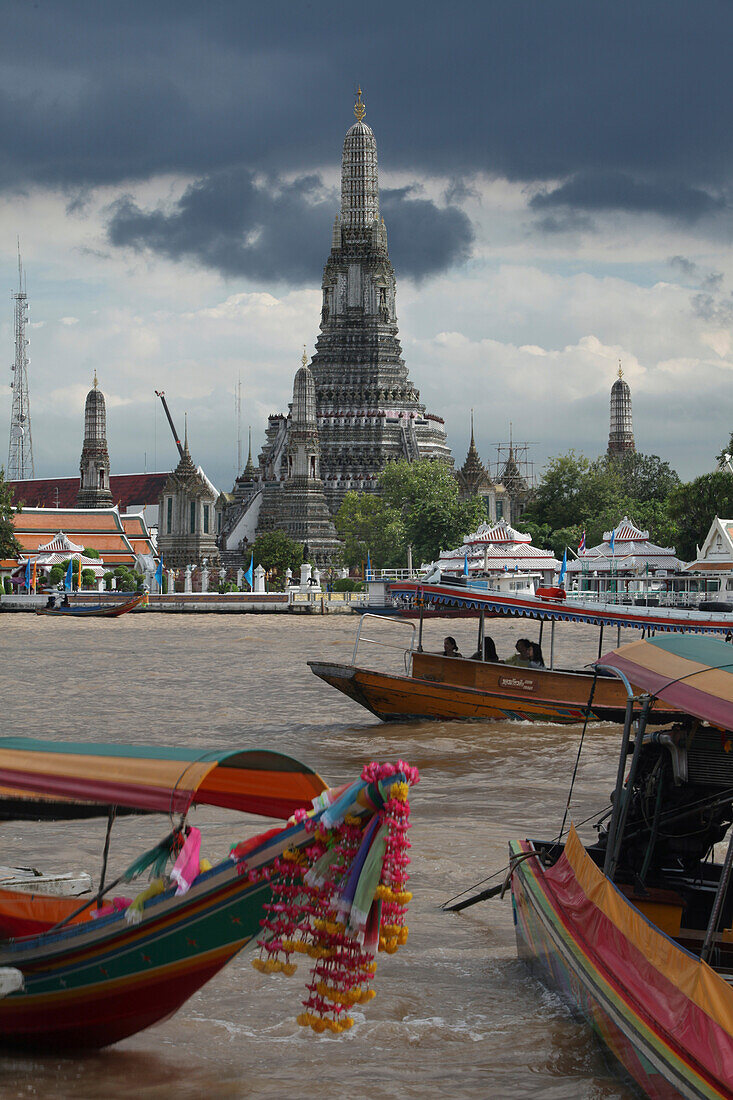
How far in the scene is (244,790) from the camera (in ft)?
17.2

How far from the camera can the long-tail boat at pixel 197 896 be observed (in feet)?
15.5

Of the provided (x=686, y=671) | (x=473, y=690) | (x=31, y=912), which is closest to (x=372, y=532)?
(x=473, y=690)

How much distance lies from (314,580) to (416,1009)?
196ft

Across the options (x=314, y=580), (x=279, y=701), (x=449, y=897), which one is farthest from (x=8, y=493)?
(x=449, y=897)

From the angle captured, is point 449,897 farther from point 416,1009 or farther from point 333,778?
point 333,778

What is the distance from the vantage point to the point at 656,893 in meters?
6.07

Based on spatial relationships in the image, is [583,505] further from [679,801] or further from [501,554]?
[679,801]

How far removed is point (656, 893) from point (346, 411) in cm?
7943

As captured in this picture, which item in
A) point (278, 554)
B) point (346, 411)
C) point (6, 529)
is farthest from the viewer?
point (346, 411)

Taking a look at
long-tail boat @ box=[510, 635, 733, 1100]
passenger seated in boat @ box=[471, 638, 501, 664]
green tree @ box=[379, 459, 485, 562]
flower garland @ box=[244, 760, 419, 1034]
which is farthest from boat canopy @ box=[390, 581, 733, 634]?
green tree @ box=[379, 459, 485, 562]

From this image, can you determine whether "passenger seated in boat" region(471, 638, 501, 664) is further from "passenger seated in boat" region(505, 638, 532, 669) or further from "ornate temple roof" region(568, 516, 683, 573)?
"ornate temple roof" region(568, 516, 683, 573)

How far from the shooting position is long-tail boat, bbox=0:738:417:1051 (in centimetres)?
471

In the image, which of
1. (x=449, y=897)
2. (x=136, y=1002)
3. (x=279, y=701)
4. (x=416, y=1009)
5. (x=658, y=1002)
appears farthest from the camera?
(x=279, y=701)

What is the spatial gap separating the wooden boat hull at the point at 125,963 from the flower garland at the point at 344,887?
0.13 metres
